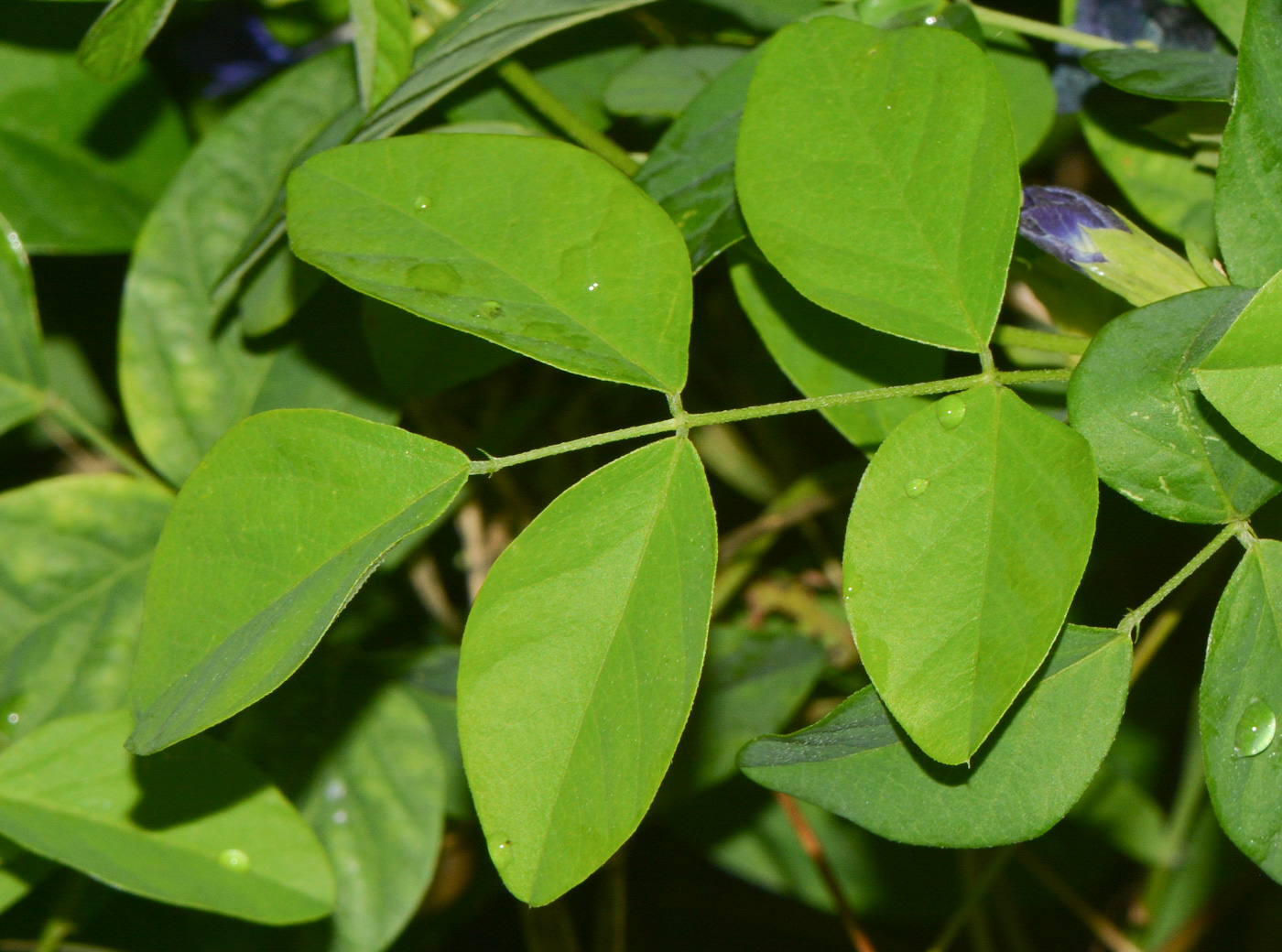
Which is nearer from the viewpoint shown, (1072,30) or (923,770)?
(923,770)

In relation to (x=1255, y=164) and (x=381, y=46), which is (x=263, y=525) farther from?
(x=1255, y=164)

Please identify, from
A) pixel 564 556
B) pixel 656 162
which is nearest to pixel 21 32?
pixel 656 162

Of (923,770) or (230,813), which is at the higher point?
(923,770)

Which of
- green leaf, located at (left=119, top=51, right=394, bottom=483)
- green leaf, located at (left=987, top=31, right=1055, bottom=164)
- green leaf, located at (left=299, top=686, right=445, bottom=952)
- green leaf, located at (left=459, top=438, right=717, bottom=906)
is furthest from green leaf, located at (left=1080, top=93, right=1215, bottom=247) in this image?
green leaf, located at (left=299, top=686, right=445, bottom=952)

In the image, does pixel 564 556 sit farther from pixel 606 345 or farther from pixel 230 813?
pixel 230 813

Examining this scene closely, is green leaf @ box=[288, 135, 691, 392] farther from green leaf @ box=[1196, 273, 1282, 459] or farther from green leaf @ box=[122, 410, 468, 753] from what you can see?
green leaf @ box=[1196, 273, 1282, 459]
